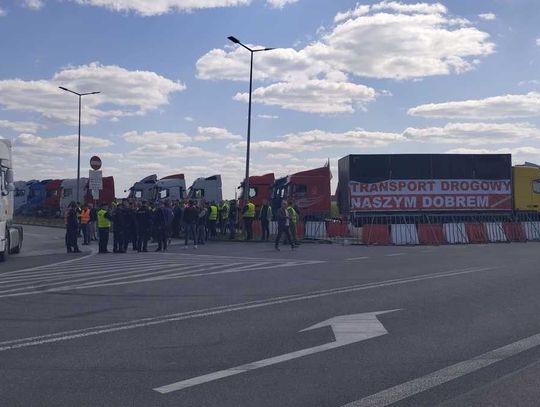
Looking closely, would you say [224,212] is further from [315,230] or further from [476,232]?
[476,232]

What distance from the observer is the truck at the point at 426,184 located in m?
33.9

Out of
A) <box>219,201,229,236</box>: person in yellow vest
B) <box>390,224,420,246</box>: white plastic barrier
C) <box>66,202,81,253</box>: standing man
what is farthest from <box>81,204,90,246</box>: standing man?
<box>390,224,420,246</box>: white plastic barrier

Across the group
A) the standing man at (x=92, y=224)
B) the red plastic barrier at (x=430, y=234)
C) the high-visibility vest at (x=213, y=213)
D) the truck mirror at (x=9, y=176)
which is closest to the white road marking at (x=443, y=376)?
the truck mirror at (x=9, y=176)

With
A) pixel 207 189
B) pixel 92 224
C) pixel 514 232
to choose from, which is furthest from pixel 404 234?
pixel 207 189

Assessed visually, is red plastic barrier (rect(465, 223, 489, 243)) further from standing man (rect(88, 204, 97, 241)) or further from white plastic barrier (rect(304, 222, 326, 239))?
standing man (rect(88, 204, 97, 241))

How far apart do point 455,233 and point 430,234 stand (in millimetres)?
1134

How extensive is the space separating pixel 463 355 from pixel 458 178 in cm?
2825

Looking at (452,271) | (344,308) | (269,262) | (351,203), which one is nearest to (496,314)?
(344,308)

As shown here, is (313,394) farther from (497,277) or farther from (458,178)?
(458,178)

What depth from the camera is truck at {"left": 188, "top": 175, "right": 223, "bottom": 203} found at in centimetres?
4197

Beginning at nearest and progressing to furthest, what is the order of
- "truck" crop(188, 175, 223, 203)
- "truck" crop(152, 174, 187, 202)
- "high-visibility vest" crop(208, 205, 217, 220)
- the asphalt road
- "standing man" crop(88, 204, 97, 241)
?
1. the asphalt road
2. "standing man" crop(88, 204, 97, 241)
3. "high-visibility vest" crop(208, 205, 217, 220)
4. "truck" crop(188, 175, 223, 203)
5. "truck" crop(152, 174, 187, 202)

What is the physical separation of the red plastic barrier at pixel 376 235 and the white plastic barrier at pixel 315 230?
2.78m

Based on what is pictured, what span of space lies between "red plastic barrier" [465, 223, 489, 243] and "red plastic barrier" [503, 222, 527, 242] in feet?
3.23

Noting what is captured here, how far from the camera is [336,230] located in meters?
30.3
